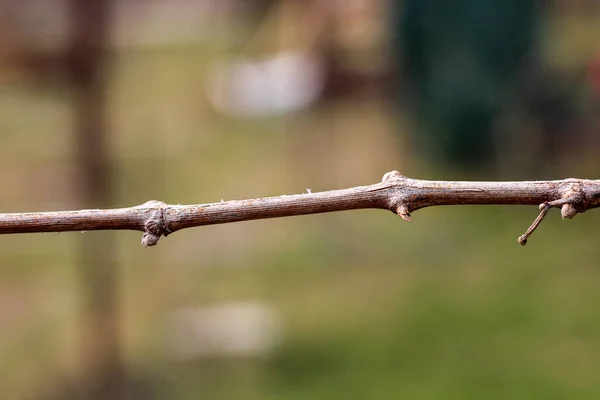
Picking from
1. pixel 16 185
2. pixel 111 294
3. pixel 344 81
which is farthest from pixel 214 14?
pixel 111 294

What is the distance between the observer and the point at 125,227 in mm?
580

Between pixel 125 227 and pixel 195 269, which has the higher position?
pixel 195 269

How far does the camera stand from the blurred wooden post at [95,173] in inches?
90.2

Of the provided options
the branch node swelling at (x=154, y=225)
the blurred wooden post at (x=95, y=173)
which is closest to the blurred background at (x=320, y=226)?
the blurred wooden post at (x=95, y=173)

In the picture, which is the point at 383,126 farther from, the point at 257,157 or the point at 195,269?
the point at 195,269

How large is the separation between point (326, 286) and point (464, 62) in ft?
5.29

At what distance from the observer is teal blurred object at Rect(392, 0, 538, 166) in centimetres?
407

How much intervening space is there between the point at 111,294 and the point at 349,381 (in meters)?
0.85

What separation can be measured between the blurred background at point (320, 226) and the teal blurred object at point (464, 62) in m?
0.01

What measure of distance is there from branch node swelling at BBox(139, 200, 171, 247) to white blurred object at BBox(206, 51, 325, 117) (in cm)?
454

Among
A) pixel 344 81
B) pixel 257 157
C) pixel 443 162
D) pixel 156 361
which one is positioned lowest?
pixel 156 361

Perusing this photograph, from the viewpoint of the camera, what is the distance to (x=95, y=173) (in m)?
2.46

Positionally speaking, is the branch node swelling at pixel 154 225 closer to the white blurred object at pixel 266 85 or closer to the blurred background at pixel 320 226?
the blurred background at pixel 320 226

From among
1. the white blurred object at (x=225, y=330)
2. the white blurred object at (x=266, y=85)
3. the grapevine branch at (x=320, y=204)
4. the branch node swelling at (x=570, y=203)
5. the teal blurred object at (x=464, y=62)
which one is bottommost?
the branch node swelling at (x=570, y=203)
